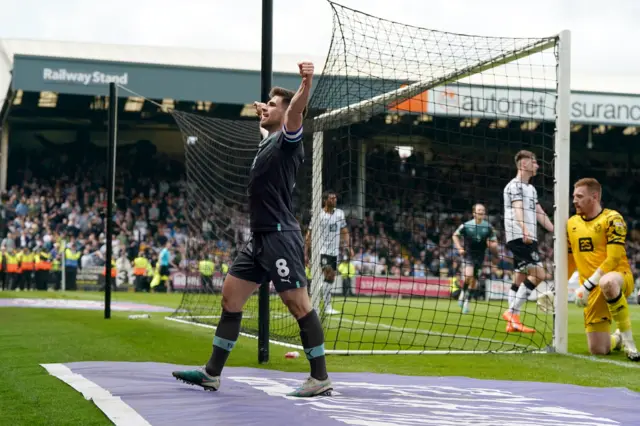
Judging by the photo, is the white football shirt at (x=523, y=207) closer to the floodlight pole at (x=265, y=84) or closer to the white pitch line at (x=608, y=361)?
the white pitch line at (x=608, y=361)

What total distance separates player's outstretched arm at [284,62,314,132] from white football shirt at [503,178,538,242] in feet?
18.6

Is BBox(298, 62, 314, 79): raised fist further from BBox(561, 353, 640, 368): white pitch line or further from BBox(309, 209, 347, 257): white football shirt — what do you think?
BBox(309, 209, 347, 257): white football shirt

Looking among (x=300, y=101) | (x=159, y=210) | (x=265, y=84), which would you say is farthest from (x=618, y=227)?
(x=159, y=210)

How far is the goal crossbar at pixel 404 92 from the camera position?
365 inches

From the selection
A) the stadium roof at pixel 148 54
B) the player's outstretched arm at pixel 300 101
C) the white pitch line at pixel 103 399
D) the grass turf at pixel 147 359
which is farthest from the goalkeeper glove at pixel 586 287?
the stadium roof at pixel 148 54

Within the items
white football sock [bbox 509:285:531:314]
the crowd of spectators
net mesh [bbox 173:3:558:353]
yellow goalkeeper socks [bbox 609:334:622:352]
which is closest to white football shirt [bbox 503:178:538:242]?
net mesh [bbox 173:3:558:353]

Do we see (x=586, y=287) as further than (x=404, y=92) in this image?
No

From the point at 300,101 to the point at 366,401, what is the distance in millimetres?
1824

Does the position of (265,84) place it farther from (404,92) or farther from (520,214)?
(520,214)

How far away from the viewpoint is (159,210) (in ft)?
116

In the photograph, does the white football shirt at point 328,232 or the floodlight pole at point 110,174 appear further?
the floodlight pole at point 110,174

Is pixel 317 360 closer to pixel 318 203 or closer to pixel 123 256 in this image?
pixel 318 203

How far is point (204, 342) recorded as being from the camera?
30.7 feet

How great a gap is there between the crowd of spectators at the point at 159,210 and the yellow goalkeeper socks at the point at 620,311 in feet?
54.1
